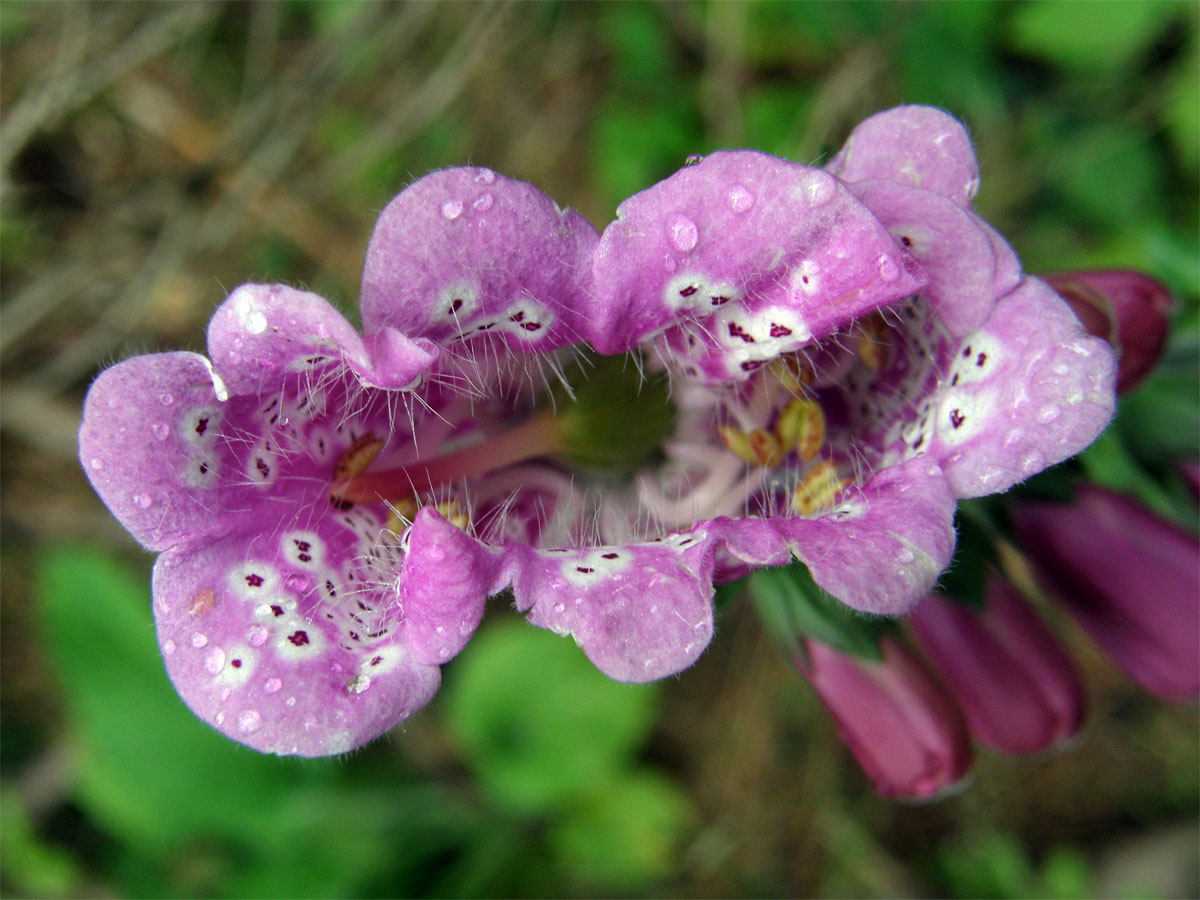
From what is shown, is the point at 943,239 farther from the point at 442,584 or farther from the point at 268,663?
the point at 268,663

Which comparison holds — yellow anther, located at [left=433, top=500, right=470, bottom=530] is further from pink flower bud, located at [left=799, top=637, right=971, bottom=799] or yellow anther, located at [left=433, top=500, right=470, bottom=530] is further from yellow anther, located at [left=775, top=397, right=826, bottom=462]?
pink flower bud, located at [left=799, top=637, right=971, bottom=799]

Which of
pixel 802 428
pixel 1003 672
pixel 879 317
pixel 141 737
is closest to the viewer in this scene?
pixel 879 317

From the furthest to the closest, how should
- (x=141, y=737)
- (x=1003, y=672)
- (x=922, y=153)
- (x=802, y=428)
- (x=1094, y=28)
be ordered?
(x=1094, y=28), (x=141, y=737), (x=1003, y=672), (x=802, y=428), (x=922, y=153)

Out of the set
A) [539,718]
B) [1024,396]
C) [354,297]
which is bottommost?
[539,718]

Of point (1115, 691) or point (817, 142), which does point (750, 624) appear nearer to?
point (1115, 691)

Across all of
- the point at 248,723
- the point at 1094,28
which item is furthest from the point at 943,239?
the point at 1094,28

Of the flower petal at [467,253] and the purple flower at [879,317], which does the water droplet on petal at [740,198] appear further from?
the flower petal at [467,253]

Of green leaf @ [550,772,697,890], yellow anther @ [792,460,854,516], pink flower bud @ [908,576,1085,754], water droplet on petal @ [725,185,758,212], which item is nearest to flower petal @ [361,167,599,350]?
water droplet on petal @ [725,185,758,212]

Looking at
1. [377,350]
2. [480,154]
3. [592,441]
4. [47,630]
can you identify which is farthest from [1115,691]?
[47,630]
